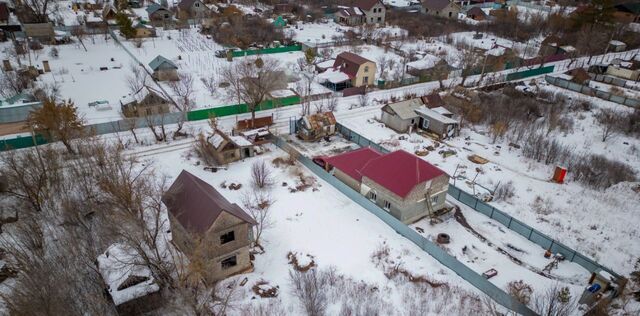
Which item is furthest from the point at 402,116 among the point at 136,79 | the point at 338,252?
the point at 136,79

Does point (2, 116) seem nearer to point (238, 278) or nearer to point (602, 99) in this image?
point (238, 278)

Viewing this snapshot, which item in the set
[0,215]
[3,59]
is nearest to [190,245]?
[0,215]

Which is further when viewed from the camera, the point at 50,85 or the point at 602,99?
the point at 602,99

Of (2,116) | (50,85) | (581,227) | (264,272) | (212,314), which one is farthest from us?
(50,85)

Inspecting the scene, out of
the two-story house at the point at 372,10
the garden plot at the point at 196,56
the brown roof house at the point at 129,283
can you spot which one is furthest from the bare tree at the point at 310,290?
the two-story house at the point at 372,10

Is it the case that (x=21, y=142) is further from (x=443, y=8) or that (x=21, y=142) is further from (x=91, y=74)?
(x=443, y=8)

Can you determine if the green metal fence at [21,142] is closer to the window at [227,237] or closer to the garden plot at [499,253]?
the window at [227,237]

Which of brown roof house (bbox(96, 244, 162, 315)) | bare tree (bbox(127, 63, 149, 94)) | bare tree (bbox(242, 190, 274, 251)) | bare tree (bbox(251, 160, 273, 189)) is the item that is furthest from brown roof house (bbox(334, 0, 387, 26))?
brown roof house (bbox(96, 244, 162, 315))
